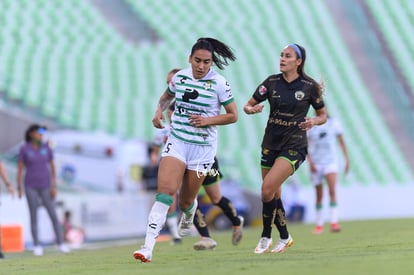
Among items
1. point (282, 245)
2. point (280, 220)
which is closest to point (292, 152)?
point (280, 220)

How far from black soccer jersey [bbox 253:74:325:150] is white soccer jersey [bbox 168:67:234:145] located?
74 centimetres

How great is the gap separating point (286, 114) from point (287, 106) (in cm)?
9

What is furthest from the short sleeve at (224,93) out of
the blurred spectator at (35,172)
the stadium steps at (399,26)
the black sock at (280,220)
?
the stadium steps at (399,26)

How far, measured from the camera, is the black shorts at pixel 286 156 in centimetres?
1029

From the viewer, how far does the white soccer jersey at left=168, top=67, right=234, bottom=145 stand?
31.9 feet

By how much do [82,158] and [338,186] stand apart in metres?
6.89

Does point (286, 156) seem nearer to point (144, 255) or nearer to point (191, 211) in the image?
point (191, 211)

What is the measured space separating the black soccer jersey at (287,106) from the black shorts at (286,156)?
0.05 metres

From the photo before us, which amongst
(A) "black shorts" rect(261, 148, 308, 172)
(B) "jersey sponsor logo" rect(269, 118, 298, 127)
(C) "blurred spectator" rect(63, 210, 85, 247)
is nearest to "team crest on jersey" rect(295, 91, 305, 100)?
(B) "jersey sponsor logo" rect(269, 118, 298, 127)

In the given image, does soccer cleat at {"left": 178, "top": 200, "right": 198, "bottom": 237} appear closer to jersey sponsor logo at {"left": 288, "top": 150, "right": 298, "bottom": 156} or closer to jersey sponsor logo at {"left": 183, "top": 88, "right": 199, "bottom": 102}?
jersey sponsor logo at {"left": 288, "top": 150, "right": 298, "bottom": 156}

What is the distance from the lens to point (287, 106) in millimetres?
10305

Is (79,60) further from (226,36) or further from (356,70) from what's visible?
(356,70)

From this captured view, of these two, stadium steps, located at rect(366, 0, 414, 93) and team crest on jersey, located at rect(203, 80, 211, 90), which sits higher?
stadium steps, located at rect(366, 0, 414, 93)

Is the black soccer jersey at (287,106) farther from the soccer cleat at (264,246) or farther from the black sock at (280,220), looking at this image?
the soccer cleat at (264,246)
